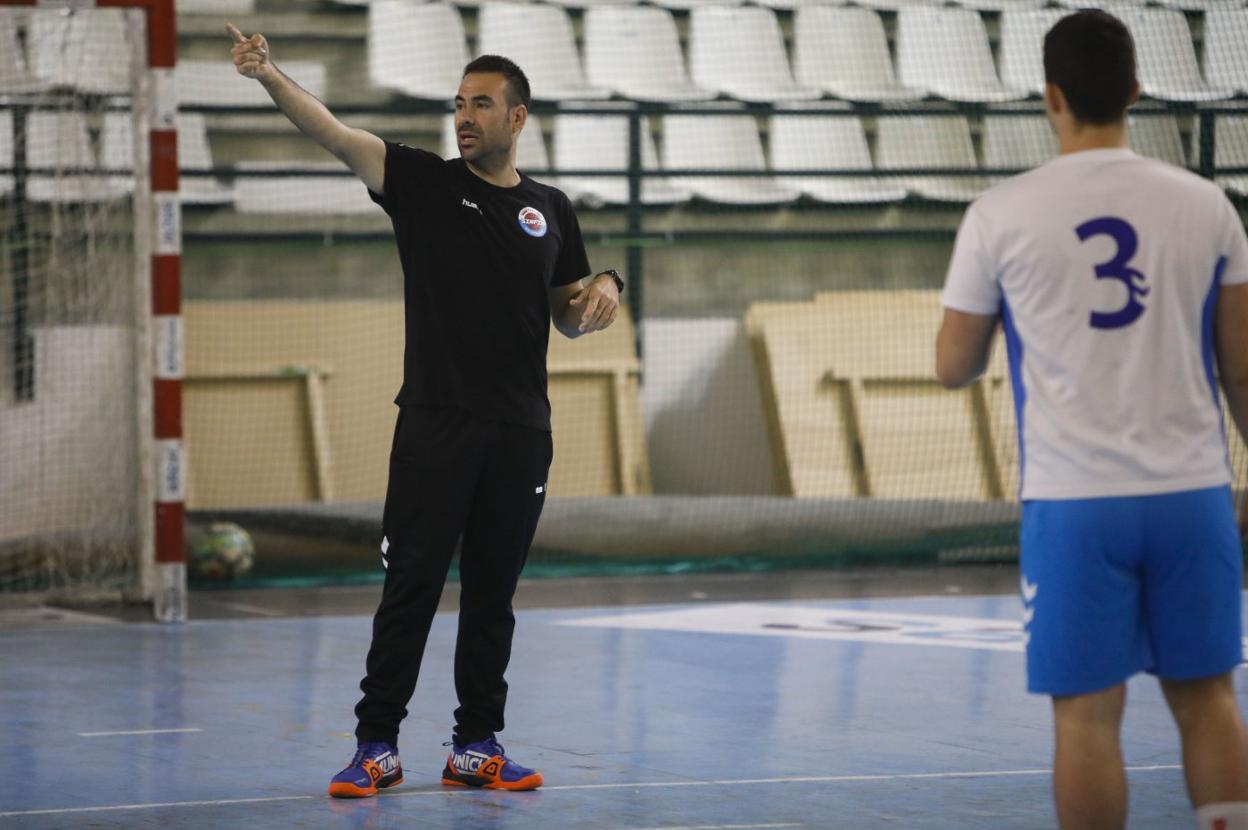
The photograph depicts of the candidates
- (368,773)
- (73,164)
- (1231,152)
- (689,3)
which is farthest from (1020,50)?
(368,773)

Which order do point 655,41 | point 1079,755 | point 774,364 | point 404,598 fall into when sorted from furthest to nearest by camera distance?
point 655,41 < point 774,364 < point 404,598 < point 1079,755

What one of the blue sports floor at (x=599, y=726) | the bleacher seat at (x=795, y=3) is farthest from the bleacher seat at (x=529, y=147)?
the blue sports floor at (x=599, y=726)

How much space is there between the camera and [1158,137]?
1302 centimetres

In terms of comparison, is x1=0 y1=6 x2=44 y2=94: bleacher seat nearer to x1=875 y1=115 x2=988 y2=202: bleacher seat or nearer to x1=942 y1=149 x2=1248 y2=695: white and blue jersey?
x1=875 y1=115 x2=988 y2=202: bleacher seat

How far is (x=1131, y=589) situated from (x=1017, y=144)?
11.2 meters

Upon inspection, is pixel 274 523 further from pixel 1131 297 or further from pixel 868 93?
pixel 1131 297

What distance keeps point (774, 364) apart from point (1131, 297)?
9.69 meters

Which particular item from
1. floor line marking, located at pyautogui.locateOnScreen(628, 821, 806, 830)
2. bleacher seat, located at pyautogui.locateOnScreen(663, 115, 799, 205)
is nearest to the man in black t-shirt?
floor line marking, located at pyautogui.locateOnScreen(628, 821, 806, 830)

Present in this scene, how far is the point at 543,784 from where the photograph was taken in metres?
4.96

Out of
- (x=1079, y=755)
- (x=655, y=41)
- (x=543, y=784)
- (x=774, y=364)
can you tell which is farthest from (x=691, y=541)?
(x=1079, y=755)

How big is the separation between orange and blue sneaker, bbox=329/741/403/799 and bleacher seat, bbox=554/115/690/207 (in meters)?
8.65

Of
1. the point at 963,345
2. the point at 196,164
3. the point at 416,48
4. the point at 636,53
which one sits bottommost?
the point at 963,345

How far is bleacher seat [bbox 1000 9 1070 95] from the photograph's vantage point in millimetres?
14492

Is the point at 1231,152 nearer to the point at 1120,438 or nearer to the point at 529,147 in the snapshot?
the point at 529,147
